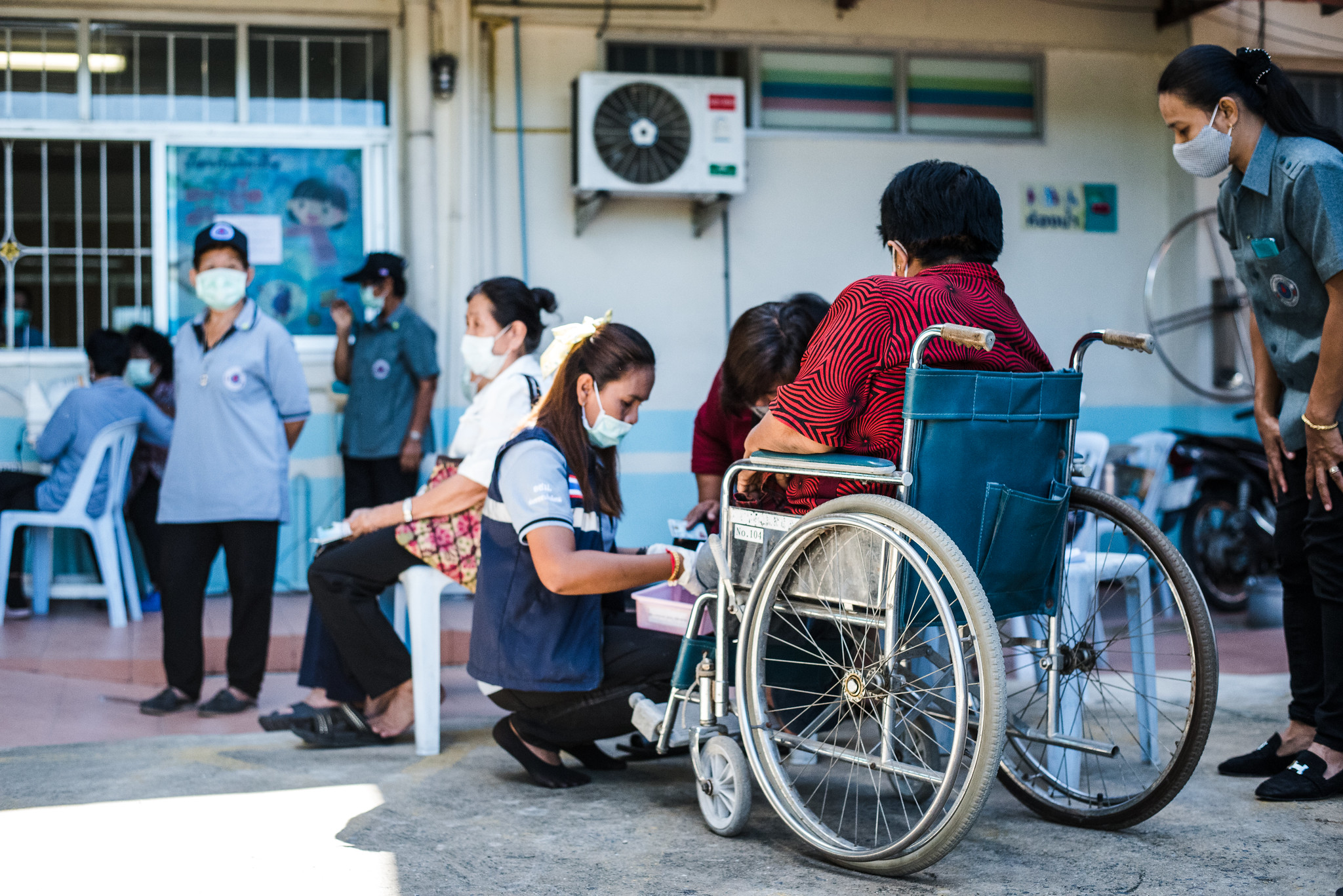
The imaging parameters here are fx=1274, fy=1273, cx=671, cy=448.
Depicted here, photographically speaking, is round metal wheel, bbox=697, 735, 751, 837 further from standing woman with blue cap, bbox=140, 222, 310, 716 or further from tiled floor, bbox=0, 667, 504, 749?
standing woman with blue cap, bbox=140, 222, 310, 716

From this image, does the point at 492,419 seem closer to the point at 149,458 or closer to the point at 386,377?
the point at 386,377

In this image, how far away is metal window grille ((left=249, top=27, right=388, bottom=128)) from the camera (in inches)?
236

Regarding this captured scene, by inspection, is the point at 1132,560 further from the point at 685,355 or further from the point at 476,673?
the point at 685,355

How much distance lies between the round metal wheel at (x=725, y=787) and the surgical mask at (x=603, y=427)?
0.72 metres

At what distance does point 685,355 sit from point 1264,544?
9.43ft

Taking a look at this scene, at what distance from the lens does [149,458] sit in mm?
5707

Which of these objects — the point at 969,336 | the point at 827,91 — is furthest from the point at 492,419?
the point at 827,91

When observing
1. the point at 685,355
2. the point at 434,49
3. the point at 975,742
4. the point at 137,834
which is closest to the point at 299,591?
the point at 685,355

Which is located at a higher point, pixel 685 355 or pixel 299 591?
pixel 685 355

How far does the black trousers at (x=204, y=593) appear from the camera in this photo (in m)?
3.99

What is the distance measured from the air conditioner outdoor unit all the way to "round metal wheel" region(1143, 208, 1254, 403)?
237 cm

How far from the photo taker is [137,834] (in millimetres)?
2553

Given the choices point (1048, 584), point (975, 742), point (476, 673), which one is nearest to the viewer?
point (975, 742)

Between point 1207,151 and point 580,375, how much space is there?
1.46 metres
